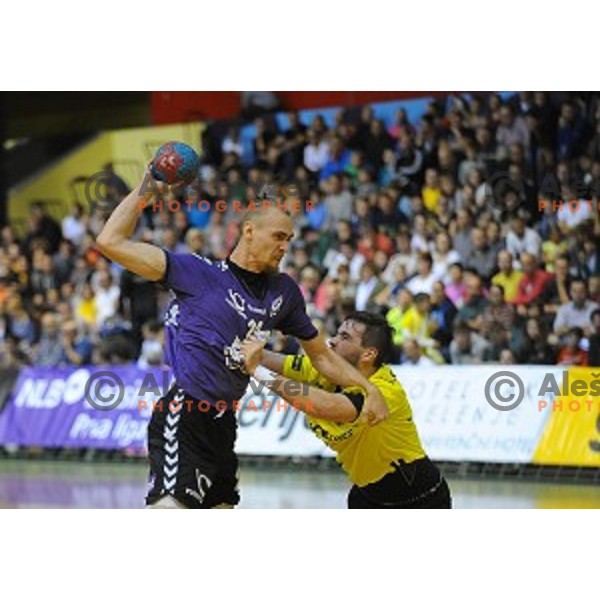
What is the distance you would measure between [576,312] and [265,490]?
14.6 ft

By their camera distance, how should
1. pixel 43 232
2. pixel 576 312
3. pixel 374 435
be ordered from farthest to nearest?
pixel 43 232, pixel 576 312, pixel 374 435

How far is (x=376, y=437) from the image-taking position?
998 cm

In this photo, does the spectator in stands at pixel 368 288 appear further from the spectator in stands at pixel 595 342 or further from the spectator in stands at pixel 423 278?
the spectator in stands at pixel 595 342

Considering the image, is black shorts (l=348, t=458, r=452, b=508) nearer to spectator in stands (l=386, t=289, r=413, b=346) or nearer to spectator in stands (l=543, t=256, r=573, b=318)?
spectator in stands (l=543, t=256, r=573, b=318)

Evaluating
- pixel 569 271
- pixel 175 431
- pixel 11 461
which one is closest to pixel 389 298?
pixel 569 271

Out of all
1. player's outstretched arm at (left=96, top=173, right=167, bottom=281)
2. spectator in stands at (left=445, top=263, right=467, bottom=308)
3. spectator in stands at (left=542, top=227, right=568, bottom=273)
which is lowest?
spectator in stands at (left=445, top=263, right=467, bottom=308)

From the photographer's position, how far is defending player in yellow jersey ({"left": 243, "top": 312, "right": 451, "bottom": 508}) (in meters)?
9.76

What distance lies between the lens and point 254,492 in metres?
16.4

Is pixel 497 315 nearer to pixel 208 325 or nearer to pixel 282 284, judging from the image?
pixel 282 284

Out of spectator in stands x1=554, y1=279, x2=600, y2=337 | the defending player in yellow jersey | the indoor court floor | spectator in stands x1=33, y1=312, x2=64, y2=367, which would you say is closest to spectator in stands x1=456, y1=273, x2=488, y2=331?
spectator in stands x1=554, y1=279, x2=600, y2=337

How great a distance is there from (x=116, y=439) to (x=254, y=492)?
5.13m

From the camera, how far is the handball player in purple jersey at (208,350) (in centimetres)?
884

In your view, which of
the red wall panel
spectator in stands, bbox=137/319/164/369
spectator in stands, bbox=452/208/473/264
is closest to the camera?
spectator in stands, bbox=452/208/473/264

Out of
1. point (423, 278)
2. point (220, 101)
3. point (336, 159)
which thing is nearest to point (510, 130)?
point (423, 278)
